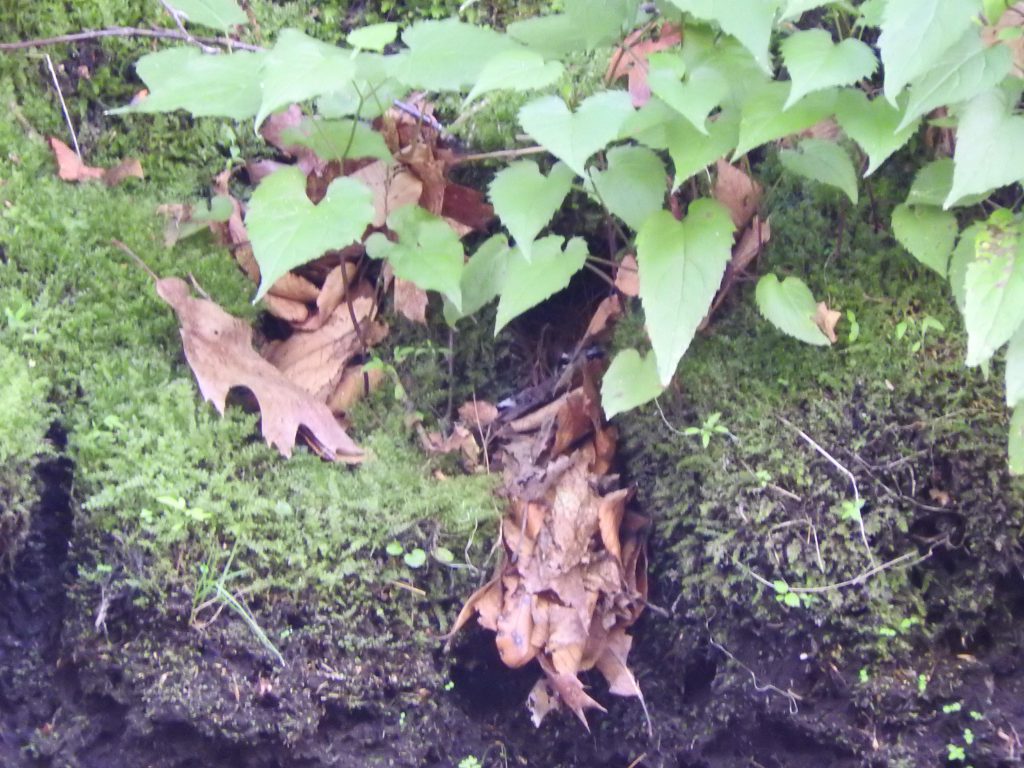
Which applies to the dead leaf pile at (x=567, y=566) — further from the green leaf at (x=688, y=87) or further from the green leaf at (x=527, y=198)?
the green leaf at (x=688, y=87)

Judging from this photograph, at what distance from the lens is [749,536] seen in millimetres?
1784

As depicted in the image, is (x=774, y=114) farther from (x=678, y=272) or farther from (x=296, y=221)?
(x=296, y=221)

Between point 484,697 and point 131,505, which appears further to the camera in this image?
point 484,697

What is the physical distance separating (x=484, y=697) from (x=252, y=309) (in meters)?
1.11

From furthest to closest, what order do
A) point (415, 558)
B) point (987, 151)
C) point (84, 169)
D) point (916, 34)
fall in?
point (84, 169) → point (415, 558) → point (987, 151) → point (916, 34)

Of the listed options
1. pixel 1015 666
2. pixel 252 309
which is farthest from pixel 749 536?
pixel 252 309

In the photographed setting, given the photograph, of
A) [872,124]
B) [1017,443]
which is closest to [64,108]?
[872,124]

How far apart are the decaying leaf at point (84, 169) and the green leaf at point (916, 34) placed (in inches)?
71.8

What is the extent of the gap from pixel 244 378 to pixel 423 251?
20.4 inches

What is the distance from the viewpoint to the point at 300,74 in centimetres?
164

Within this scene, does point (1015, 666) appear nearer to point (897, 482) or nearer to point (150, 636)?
point (897, 482)

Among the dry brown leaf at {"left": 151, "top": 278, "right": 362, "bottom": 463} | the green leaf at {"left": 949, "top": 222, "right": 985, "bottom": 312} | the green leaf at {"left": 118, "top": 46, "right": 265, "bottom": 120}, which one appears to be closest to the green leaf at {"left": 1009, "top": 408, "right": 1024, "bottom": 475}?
the green leaf at {"left": 949, "top": 222, "right": 985, "bottom": 312}

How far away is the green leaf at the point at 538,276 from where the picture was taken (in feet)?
6.07

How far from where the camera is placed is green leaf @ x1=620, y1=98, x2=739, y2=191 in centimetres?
170
